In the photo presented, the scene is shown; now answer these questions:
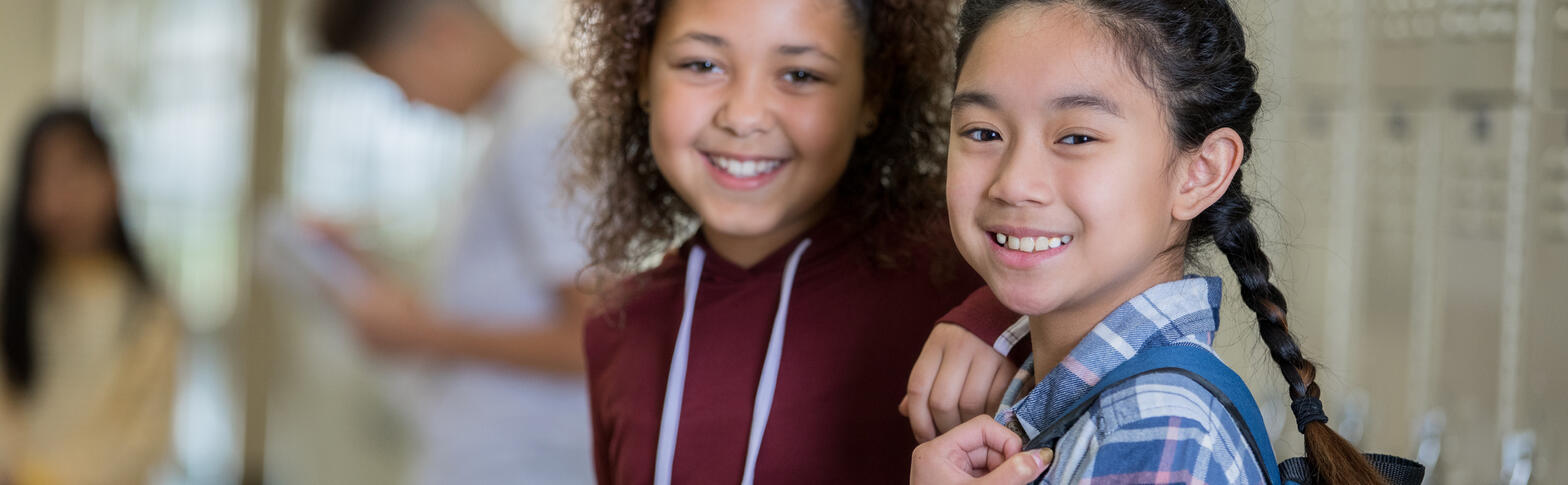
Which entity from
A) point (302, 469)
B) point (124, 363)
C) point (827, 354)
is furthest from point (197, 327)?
point (827, 354)

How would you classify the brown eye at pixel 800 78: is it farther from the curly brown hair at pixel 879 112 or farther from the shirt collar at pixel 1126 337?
the shirt collar at pixel 1126 337

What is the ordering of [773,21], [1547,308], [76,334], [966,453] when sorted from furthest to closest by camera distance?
[76,334] < [1547,308] < [773,21] < [966,453]

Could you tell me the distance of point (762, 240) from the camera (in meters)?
1.30

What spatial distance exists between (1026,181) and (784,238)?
0.49 m

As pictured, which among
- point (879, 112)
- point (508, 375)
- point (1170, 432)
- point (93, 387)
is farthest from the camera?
point (93, 387)

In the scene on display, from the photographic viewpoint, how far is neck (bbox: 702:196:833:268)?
4.24 ft

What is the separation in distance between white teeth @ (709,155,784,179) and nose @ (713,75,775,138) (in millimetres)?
30

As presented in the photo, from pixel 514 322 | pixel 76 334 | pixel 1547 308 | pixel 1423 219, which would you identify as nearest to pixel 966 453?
pixel 1547 308

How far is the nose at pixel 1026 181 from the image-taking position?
2.74 ft

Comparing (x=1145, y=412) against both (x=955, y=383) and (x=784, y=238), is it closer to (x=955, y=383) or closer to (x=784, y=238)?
(x=955, y=383)

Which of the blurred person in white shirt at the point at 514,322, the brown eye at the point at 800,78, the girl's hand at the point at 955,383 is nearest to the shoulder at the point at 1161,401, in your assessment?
the girl's hand at the point at 955,383

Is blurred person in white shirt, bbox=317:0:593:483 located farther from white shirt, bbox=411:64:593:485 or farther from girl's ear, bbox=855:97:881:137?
girl's ear, bbox=855:97:881:137

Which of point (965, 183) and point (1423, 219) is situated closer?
point (965, 183)

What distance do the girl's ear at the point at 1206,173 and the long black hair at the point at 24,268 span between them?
403cm
